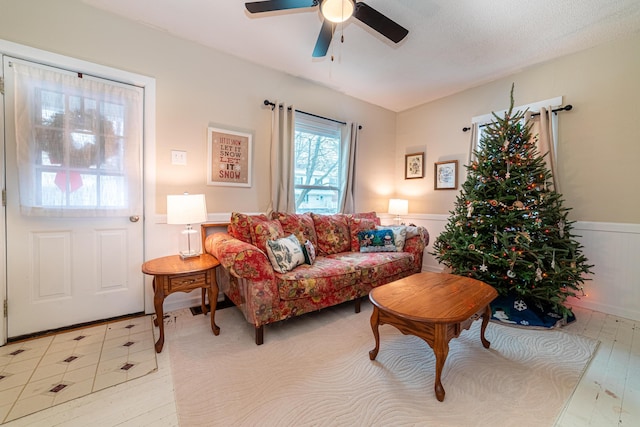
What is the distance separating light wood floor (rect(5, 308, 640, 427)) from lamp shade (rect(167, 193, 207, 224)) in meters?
1.00

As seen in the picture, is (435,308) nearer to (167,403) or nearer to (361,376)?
(361,376)

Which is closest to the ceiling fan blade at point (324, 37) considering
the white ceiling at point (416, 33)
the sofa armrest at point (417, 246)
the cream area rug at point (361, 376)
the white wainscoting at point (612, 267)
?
the white ceiling at point (416, 33)

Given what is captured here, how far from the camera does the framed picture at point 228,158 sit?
270cm

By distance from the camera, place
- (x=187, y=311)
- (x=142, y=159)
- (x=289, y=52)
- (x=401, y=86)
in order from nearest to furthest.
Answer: (x=142, y=159), (x=187, y=311), (x=289, y=52), (x=401, y=86)

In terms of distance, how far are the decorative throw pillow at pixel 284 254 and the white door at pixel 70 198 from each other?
130cm

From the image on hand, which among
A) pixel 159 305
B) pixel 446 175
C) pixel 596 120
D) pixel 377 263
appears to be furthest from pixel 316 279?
pixel 596 120

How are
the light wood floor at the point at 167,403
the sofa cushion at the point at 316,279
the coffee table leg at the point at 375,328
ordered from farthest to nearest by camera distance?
the sofa cushion at the point at 316,279 → the coffee table leg at the point at 375,328 → the light wood floor at the point at 167,403

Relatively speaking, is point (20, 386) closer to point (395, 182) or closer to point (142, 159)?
point (142, 159)

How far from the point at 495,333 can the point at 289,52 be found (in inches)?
133

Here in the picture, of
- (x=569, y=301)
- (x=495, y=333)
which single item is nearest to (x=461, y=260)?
(x=495, y=333)

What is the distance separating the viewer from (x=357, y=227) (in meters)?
3.26

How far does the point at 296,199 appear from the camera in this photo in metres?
3.41

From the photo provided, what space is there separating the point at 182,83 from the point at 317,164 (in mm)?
1805

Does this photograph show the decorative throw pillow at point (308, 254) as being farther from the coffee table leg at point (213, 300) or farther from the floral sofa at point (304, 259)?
the coffee table leg at point (213, 300)
